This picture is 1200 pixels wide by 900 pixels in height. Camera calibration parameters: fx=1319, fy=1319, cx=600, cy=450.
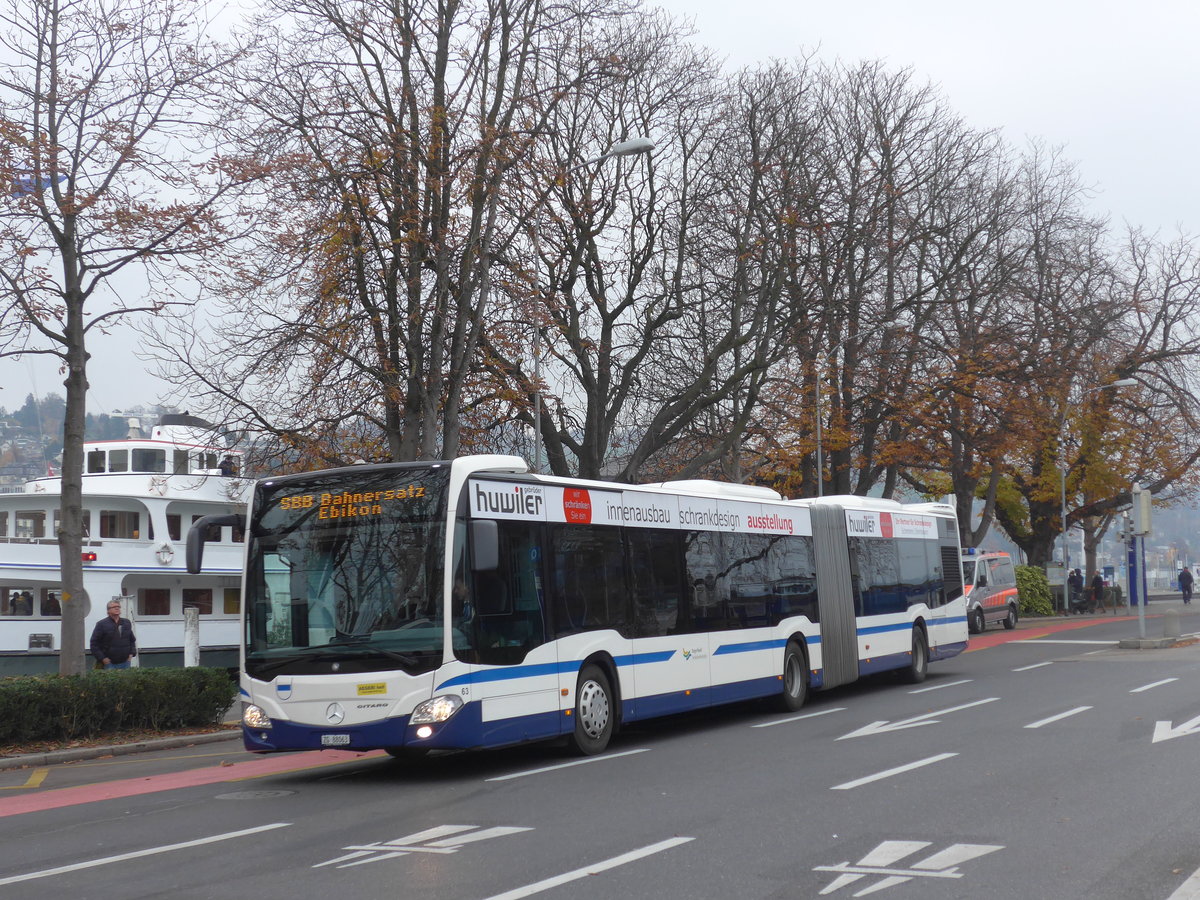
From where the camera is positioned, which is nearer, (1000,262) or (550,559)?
(550,559)

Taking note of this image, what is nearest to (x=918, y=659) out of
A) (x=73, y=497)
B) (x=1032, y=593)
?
(x=73, y=497)

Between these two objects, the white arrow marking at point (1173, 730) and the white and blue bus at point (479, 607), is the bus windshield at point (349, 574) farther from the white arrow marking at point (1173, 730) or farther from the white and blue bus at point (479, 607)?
the white arrow marking at point (1173, 730)

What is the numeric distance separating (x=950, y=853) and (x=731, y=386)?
73.9 feet

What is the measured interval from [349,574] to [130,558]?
2257 centimetres

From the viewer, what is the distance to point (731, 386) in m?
29.9

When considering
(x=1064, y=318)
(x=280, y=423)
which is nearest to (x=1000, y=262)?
(x=1064, y=318)

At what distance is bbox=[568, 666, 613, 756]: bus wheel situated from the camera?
13.8 m

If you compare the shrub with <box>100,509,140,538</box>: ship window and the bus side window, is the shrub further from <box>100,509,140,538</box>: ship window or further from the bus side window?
the bus side window

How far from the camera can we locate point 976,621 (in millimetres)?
41000

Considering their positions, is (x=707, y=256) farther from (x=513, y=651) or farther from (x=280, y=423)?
(x=513, y=651)

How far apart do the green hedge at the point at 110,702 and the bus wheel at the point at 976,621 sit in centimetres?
2766

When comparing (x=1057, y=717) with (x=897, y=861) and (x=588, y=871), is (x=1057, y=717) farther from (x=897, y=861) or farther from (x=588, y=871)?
(x=588, y=871)

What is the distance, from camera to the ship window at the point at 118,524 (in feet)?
113

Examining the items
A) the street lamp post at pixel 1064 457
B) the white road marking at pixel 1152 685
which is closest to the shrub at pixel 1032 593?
the street lamp post at pixel 1064 457
